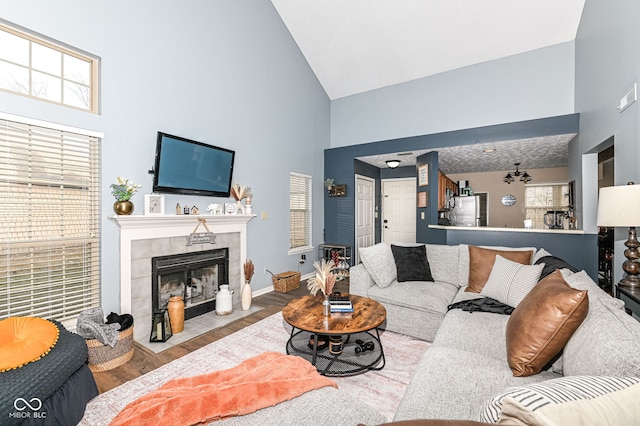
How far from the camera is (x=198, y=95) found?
11.9 feet

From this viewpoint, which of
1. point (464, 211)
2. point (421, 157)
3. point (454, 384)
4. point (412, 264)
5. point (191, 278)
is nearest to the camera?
point (454, 384)

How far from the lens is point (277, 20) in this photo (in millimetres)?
4867

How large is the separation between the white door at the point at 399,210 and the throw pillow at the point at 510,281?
4207 millimetres

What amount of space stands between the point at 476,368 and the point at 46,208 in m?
3.39

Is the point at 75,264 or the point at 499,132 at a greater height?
the point at 499,132

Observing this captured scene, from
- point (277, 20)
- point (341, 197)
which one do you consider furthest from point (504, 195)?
point (277, 20)

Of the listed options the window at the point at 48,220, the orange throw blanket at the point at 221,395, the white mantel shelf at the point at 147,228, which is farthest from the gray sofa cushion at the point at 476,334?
the window at the point at 48,220

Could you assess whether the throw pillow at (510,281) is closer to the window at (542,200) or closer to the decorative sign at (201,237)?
the decorative sign at (201,237)

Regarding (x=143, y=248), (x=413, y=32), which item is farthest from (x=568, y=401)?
(x=413, y=32)

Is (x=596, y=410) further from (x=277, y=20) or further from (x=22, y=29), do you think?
(x=277, y=20)

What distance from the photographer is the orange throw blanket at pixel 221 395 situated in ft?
3.80

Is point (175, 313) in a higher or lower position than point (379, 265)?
lower

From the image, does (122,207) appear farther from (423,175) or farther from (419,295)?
(423,175)

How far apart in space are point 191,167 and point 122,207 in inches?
36.6
